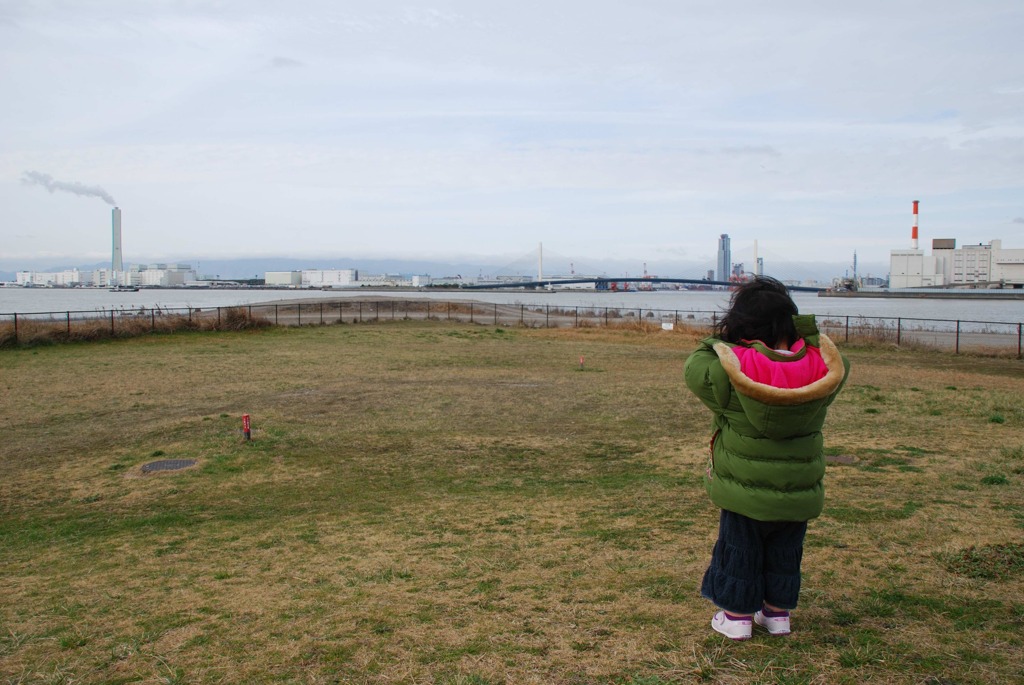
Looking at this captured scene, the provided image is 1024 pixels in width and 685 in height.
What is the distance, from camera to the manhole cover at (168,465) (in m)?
9.20

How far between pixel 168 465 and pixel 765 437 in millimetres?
7953

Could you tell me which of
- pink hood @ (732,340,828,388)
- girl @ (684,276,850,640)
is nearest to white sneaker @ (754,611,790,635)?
girl @ (684,276,850,640)

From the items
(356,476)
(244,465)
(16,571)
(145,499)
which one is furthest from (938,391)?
(16,571)

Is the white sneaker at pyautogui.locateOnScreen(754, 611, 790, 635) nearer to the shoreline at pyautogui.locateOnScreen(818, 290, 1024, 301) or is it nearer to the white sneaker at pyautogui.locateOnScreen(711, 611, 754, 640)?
the white sneaker at pyautogui.locateOnScreen(711, 611, 754, 640)

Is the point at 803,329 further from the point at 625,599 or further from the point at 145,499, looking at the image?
the point at 145,499

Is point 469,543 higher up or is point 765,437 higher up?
point 765,437

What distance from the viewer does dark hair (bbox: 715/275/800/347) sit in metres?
3.49

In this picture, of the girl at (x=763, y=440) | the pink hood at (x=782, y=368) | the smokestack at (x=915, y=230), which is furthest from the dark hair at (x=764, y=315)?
the smokestack at (x=915, y=230)

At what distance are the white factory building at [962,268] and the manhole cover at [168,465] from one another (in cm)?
17465

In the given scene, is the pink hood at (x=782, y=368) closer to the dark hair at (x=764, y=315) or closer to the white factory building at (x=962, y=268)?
the dark hair at (x=764, y=315)

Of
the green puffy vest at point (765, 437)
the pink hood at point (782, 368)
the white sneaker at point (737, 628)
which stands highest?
the pink hood at point (782, 368)

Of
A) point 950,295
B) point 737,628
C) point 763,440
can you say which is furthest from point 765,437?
point 950,295

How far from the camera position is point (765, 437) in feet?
11.4

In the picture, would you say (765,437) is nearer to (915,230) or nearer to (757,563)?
(757,563)
